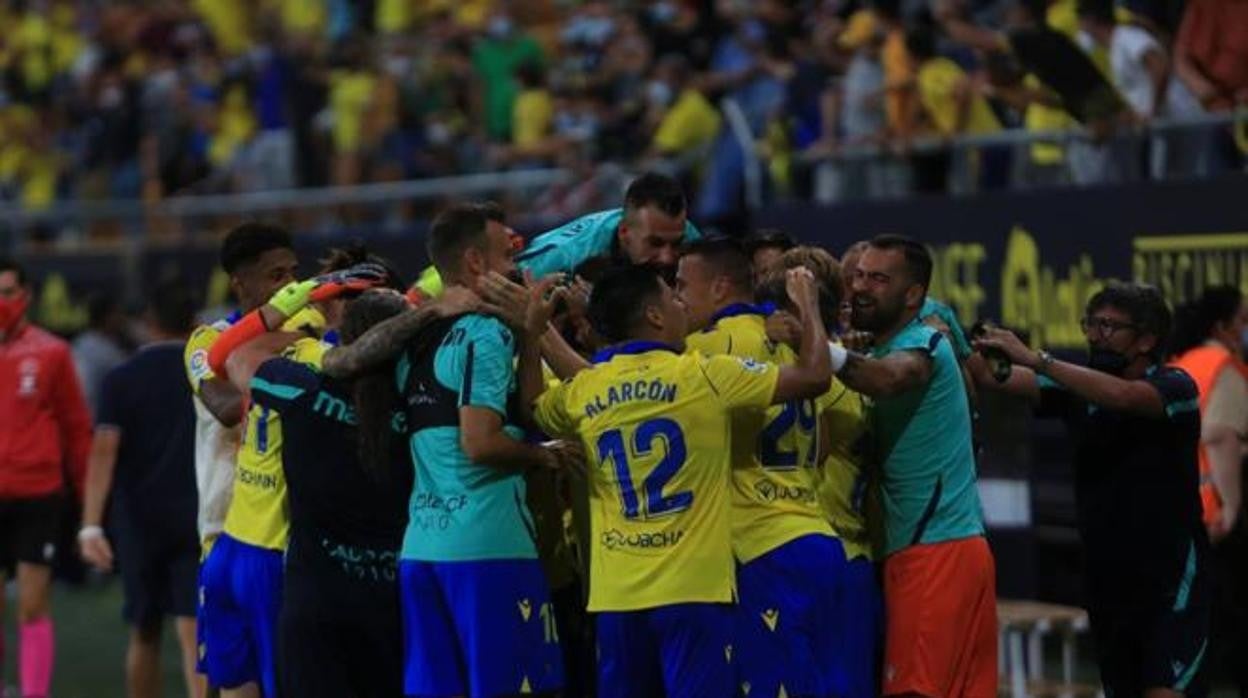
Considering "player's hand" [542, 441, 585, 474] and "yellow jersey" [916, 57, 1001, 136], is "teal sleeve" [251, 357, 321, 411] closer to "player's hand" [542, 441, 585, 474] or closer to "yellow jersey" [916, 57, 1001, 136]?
"player's hand" [542, 441, 585, 474]

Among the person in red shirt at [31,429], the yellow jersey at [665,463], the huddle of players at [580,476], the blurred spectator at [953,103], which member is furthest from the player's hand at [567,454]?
the blurred spectator at [953,103]

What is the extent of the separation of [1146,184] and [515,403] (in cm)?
584

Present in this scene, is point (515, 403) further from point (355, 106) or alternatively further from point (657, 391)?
point (355, 106)

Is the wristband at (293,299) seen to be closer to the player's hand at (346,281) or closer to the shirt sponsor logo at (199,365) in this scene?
the player's hand at (346,281)

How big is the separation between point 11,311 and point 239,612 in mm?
4378

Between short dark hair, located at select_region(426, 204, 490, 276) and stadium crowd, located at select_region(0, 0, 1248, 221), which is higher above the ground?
stadium crowd, located at select_region(0, 0, 1248, 221)

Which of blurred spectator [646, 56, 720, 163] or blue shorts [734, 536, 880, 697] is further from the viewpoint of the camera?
blurred spectator [646, 56, 720, 163]

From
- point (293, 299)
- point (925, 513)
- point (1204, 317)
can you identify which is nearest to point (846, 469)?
point (925, 513)

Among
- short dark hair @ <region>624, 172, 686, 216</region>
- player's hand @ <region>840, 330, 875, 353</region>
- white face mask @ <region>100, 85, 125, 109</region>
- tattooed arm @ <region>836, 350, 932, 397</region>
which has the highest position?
white face mask @ <region>100, 85, 125, 109</region>

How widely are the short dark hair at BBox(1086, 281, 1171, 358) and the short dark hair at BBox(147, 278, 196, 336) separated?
16.1 ft

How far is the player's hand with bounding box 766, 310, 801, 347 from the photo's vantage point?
9438 mm

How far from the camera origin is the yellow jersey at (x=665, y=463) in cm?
900

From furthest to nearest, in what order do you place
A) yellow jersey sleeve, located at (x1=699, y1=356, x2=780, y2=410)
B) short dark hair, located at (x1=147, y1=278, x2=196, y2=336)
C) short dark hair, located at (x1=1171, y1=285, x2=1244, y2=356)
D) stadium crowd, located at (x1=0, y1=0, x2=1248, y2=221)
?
stadium crowd, located at (x1=0, y1=0, x2=1248, y2=221), short dark hair, located at (x1=147, y1=278, x2=196, y2=336), short dark hair, located at (x1=1171, y1=285, x2=1244, y2=356), yellow jersey sleeve, located at (x1=699, y1=356, x2=780, y2=410)

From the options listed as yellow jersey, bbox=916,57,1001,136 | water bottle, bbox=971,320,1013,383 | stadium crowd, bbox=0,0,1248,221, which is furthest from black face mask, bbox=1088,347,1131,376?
yellow jersey, bbox=916,57,1001,136
